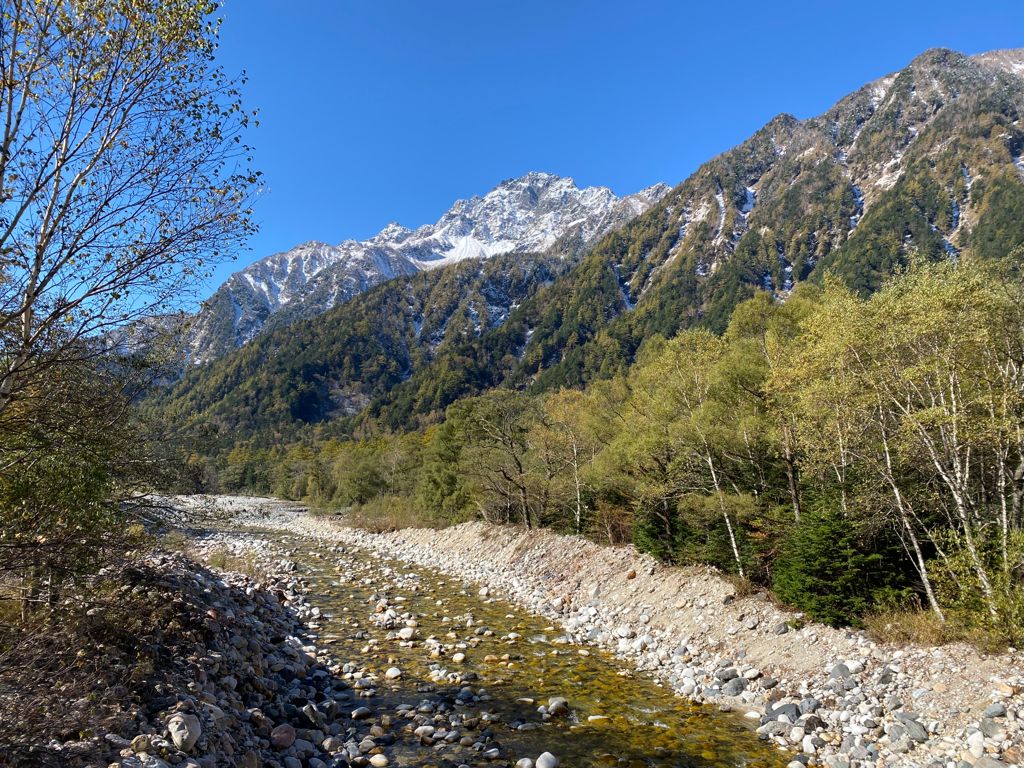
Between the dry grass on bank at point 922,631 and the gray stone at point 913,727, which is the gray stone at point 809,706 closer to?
the gray stone at point 913,727

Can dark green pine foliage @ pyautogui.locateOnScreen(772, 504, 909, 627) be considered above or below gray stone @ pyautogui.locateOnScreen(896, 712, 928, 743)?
above

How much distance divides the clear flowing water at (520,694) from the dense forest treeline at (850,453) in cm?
568

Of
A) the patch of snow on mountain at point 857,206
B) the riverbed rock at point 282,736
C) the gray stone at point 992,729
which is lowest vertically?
the riverbed rock at point 282,736

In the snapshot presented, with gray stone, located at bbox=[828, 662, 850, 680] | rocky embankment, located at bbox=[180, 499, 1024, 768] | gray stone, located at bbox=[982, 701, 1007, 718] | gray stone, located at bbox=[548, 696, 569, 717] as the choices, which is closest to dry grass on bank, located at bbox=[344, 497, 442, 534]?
rocky embankment, located at bbox=[180, 499, 1024, 768]

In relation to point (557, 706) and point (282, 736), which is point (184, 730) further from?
point (557, 706)

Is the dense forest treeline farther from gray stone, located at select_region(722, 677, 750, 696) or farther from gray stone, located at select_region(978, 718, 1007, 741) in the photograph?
gray stone, located at select_region(722, 677, 750, 696)

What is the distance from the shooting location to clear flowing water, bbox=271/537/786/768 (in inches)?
427

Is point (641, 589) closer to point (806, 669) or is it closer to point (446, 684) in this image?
point (806, 669)

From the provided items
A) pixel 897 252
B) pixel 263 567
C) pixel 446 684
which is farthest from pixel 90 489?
pixel 897 252

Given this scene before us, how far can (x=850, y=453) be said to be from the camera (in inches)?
570

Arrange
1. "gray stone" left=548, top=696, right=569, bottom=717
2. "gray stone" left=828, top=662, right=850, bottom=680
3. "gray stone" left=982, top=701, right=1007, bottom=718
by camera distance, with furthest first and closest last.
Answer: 1. "gray stone" left=828, top=662, right=850, bottom=680
2. "gray stone" left=548, top=696, right=569, bottom=717
3. "gray stone" left=982, top=701, right=1007, bottom=718

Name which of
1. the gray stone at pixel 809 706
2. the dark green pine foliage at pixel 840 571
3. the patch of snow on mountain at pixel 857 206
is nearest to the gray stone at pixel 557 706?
the gray stone at pixel 809 706

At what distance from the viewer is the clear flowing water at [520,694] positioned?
10.8 metres

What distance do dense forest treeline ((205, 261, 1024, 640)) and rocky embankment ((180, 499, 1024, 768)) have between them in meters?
1.07
